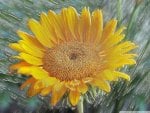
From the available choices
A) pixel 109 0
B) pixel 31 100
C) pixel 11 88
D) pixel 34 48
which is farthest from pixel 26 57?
pixel 109 0

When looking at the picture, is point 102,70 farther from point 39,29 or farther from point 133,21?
point 133,21

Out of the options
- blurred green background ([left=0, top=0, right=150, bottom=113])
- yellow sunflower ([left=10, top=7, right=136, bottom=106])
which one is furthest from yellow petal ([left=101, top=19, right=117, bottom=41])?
blurred green background ([left=0, top=0, right=150, bottom=113])

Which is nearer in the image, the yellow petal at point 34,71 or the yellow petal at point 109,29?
the yellow petal at point 34,71

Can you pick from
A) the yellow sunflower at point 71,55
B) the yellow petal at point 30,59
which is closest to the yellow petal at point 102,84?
the yellow sunflower at point 71,55

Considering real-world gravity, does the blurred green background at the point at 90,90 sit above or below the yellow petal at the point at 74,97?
above

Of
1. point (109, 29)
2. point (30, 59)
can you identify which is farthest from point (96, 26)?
point (30, 59)

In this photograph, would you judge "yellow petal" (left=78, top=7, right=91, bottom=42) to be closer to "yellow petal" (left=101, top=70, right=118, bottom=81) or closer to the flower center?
the flower center

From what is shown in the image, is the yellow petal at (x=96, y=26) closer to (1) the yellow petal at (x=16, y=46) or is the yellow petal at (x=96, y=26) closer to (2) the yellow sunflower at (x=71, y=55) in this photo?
(2) the yellow sunflower at (x=71, y=55)

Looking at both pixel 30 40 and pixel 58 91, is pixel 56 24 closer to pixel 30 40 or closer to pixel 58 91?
pixel 30 40
